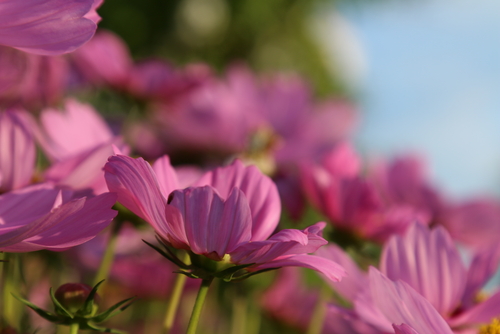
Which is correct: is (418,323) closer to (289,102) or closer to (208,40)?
(289,102)

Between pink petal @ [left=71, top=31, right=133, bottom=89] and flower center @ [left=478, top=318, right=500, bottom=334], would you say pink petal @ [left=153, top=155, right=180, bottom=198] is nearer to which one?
flower center @ [left=478, top=318, right=500, bottom=334]

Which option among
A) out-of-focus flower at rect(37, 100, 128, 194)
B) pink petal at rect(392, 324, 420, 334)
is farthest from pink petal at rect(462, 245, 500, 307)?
out-of-focus flower at rect(37, 100, 128, 194)

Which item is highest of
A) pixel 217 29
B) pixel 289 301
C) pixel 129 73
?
pixel 129 73

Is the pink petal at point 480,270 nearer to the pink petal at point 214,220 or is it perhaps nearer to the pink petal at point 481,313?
the pink petal at point 481,313

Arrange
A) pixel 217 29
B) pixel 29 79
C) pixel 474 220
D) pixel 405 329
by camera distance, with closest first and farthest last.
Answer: pixel 405 329
pixel 29 79
pixel 474 220
pixel 217 29

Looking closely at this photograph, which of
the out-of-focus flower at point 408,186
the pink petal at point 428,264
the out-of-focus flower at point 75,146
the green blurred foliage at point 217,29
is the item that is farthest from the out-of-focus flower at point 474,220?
the green blurred foliage at point 217,29

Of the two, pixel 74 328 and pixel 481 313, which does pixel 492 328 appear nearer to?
pixel 481 313

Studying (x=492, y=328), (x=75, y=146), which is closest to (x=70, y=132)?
(x=75, y=146)

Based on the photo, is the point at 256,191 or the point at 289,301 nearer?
the point at 256,191
